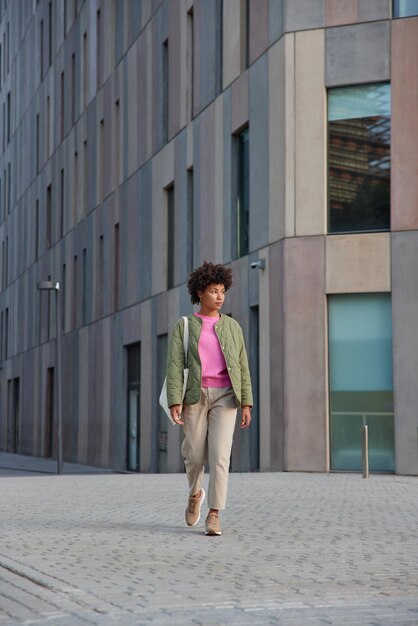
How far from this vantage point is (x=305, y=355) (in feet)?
72.0

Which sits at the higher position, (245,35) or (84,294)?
(245,35)

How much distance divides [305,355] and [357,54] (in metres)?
5.38

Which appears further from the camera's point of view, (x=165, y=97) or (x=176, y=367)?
(x=165, y=97)

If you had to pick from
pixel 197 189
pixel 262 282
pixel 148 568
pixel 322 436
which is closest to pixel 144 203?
pixel 197 189

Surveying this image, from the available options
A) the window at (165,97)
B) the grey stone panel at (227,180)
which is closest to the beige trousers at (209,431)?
the grey stone panel at (227,180)

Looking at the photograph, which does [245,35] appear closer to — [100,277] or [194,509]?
[100,277]

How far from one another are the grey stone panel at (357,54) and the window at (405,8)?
0.88 feet

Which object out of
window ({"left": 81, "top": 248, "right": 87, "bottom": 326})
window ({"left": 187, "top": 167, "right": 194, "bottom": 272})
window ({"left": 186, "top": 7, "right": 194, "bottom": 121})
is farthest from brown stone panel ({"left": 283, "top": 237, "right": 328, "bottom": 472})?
window ({"left": 81, "top": 248, "right": 87, "bottom": 326})

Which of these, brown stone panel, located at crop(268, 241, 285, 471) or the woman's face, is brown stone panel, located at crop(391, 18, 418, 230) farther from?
the woman's face

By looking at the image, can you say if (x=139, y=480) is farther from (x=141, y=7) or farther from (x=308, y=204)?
(x=141, y=7)

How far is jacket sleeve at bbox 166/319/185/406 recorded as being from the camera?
915cm

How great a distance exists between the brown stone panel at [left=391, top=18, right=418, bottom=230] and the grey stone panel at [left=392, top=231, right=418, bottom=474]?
0.40 metres

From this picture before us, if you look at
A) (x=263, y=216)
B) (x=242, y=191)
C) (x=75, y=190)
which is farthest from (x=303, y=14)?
(x=75, y=190)

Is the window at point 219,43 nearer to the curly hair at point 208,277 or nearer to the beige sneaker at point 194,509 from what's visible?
the curly hair at point 208,277
